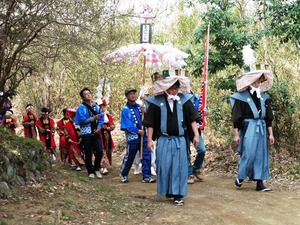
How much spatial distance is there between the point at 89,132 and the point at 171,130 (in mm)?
2789

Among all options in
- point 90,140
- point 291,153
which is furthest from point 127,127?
point 291,153

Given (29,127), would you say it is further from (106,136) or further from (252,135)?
(252,135)

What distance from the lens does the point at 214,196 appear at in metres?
6.97

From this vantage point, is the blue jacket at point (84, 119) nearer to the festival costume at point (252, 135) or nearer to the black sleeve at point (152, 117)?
the black sleeve at point (152, 117)

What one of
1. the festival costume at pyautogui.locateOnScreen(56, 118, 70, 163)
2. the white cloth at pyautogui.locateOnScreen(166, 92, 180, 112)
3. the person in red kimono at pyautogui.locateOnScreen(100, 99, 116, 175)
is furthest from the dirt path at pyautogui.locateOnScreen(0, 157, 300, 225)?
the festival costume at pyautogui.locateOnScreen(56, 118, 70, 163)

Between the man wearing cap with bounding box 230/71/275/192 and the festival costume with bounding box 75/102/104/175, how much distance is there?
284cm

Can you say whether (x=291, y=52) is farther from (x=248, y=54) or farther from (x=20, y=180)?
(x=20, y=180)

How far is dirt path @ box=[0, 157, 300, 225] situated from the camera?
5.54m

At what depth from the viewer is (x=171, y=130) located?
21.2 ft

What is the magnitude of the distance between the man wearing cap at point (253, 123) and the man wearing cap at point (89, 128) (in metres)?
2.82

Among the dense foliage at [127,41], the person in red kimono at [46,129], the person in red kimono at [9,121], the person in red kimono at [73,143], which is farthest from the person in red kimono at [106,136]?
the person in red kimono at [9,121]

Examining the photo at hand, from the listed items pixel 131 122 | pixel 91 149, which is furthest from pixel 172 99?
pixel 91 149

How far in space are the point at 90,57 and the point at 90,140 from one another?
1928 millimetres

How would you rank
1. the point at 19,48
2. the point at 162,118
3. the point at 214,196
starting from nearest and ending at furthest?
the point at 162,118
the point at 214,196
the point at 19,48
